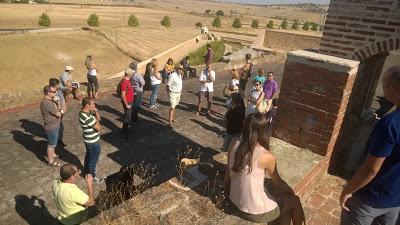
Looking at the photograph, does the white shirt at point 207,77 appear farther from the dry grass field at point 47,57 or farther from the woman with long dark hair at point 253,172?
the dry grass field at point 47,57

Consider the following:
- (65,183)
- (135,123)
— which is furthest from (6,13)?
(65,183)

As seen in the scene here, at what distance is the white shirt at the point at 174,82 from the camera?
32.5ft

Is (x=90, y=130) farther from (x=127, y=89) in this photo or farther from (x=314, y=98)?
(x=314, y=98)

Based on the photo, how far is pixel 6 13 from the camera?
6256 centimetres

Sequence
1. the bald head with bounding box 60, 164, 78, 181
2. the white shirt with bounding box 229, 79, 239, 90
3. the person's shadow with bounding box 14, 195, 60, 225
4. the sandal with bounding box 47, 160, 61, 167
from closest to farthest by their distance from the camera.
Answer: the bald head with bounding box 60, 164, 78, 181, the person's shadow with bounding box 14, 195, 60, 225, the sandal with bounding box 47, 160, 61, 167, the white shirt with bounding box 229, 79, 239, 90

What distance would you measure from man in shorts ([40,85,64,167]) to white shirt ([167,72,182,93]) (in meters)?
3.22

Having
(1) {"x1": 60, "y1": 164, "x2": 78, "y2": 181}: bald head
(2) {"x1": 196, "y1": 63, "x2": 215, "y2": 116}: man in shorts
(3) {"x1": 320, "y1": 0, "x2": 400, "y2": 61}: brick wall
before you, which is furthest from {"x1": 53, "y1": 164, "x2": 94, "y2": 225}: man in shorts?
(2) {"x1": 196, "y1": 63, "x2": 215, "y2": 116}: man in shorts

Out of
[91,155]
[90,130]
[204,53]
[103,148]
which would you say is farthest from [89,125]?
[204,53]

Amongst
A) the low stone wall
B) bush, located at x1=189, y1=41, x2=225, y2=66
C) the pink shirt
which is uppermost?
the pink shirt

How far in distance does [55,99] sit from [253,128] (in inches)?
238

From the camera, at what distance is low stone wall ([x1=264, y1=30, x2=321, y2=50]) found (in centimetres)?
3978

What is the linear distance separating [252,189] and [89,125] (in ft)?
13.5

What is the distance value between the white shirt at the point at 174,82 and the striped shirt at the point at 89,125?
3.47 meters

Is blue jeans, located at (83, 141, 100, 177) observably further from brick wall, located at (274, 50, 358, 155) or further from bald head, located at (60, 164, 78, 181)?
brick wall, located at (274, 50, 358, 155)
